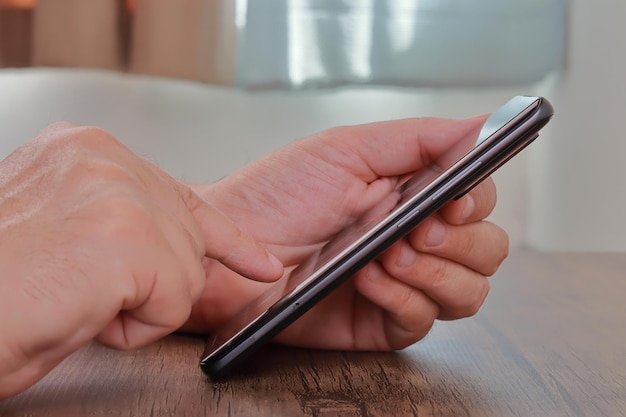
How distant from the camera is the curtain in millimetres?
1916

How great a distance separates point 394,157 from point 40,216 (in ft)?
1.28

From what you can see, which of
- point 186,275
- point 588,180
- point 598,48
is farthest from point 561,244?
point 186,275

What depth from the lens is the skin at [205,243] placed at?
0.42 meters

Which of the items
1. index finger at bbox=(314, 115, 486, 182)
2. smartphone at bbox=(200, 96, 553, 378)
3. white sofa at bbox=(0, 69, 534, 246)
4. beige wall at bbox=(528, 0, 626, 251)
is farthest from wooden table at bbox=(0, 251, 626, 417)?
white sofa at bbox=(0, 69, 534, 246)

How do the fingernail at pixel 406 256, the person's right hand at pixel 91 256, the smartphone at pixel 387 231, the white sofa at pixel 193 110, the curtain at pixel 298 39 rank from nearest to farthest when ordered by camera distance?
1. the person's right hand at pixel 91 256
2. the smartphone at pixel 387 231
3. the fingernail at pixel 406 256
4. the curtain at pixel 298 39
5. the white sofa at pixel 193 110

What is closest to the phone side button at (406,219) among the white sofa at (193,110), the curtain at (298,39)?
the curtain at (298,39)

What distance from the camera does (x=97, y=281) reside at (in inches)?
16.4

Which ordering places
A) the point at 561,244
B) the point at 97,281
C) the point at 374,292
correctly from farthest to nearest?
1. the point at 561,244
2. the point at 374,292
3. the point at 97,281

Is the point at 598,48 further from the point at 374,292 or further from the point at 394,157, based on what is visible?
the point at 374,292

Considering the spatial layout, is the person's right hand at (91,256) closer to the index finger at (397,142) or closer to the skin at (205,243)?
the skin at (205,243)

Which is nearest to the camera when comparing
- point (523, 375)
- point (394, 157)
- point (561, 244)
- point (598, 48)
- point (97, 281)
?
point (97, 281)

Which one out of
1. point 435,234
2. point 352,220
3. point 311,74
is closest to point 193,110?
point 311,74

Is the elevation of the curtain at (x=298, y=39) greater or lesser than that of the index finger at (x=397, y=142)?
greater

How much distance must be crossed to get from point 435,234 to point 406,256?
3 cm
